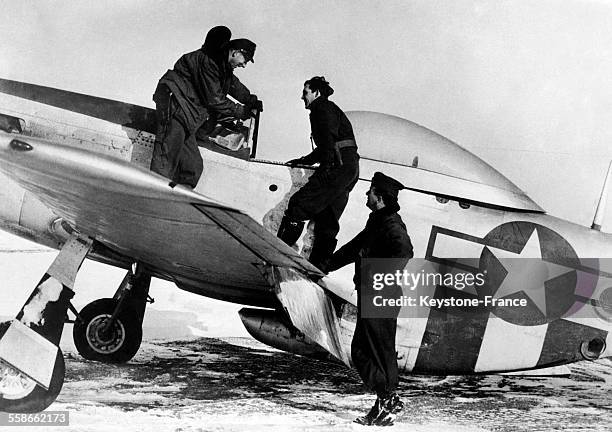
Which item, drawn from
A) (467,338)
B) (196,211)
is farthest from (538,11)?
(196,211)

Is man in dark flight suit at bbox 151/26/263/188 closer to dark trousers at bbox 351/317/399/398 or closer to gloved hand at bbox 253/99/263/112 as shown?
gloved hand at bbox 253/99/263/112

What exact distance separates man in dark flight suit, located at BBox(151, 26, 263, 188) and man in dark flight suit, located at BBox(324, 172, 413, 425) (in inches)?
42.2

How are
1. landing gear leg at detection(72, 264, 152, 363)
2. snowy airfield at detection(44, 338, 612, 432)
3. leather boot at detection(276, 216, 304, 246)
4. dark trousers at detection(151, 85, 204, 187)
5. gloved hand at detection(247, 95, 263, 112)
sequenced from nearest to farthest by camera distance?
snowy airfield at detection(44, 338, 612, 432) < dark trousers at detection(151, 85, 204, 187) < leather boot at detection(276, 216, 304, 246) < gloved hand at detection(247, 95, 263, 112) < landing gear leg at detection(72, 264, 152, 363)

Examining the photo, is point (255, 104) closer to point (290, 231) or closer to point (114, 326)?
point (290, 231)

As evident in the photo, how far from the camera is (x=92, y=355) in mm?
4492

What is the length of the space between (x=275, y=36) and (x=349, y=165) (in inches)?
129

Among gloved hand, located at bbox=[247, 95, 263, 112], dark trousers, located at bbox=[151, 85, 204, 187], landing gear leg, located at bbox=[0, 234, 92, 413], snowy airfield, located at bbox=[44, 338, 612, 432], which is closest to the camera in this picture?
landing gear leg, located at bbox=[0, 234, 92, 413]

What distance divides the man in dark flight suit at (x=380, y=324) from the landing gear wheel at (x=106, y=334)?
192cm

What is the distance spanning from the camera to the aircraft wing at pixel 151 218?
93.7 inches

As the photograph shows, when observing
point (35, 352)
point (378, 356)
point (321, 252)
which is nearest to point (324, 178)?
point (321, 252)

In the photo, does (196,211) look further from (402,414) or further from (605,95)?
(605,95)

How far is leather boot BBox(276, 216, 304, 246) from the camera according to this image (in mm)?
3770

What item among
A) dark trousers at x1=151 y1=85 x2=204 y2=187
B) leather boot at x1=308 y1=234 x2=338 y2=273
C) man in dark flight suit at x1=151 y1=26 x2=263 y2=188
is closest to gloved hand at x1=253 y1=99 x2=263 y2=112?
man in dark flight suit at x1=151 y1=26 x2=263 y2=188

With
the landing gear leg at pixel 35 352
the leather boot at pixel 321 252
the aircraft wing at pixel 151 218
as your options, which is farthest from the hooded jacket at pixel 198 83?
the landing gear leg at pixel 35 352
